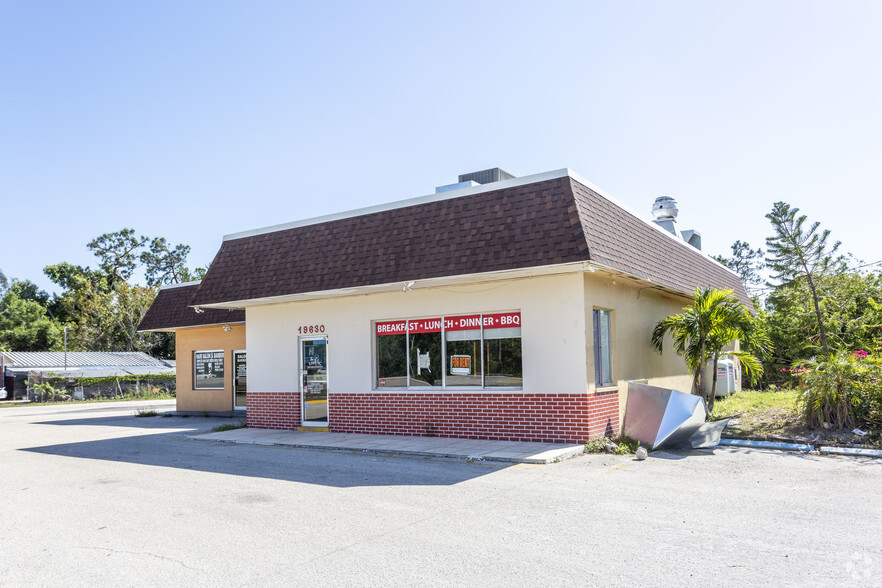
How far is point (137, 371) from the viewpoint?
45.5m

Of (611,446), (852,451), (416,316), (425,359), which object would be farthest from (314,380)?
(852,451)

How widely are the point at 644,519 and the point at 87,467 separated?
9.31m

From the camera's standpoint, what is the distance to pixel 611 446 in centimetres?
1153

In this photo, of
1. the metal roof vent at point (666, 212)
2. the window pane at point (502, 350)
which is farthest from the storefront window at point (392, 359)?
the metal roof vent at point (666, 212)

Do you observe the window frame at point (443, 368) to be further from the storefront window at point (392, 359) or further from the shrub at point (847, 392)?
the shrub at point (847, 392)

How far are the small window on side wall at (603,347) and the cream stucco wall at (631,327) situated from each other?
105mm

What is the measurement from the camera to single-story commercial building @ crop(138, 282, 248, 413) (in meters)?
21.5

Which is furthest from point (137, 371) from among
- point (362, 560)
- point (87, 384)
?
point (362, 560)

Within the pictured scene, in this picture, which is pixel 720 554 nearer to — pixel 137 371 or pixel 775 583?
pixel 775 583

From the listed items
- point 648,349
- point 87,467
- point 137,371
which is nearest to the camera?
point 87,467

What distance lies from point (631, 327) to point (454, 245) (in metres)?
4.46

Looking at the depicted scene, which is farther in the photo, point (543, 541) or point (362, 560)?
point (543, 541)

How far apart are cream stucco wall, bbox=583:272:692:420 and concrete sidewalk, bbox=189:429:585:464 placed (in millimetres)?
1631

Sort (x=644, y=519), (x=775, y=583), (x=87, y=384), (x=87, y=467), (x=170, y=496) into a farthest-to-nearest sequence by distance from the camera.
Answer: (x=87, y=384) → (x=87, y=467) → (x=170, y=496) → (x=644, y=519) → (x=775, y=583)
